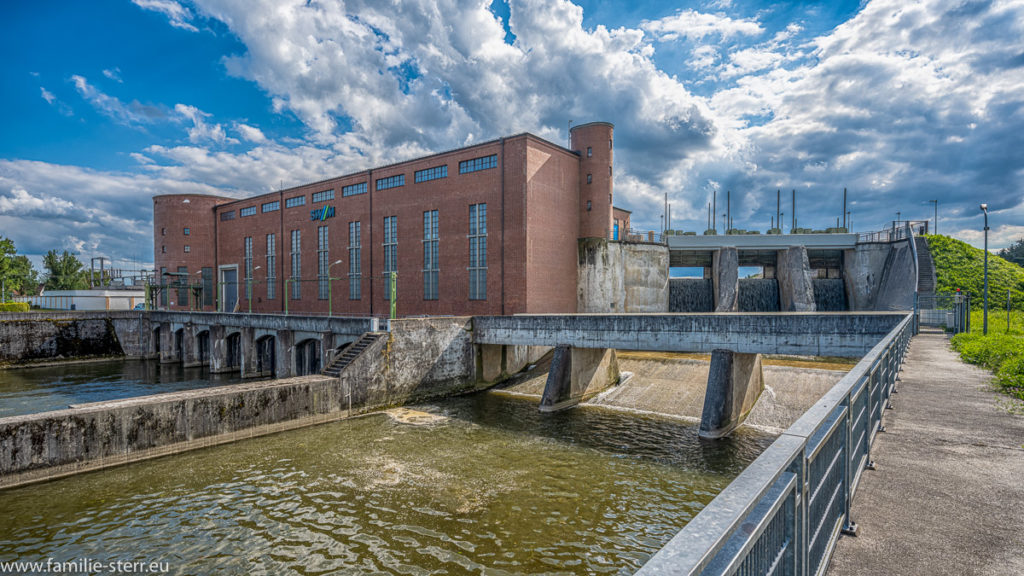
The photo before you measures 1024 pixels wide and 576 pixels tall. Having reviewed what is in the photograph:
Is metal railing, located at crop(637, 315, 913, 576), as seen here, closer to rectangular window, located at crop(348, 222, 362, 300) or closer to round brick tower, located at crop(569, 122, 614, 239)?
round brick tower, located at crop(569, 122, 614, 239)

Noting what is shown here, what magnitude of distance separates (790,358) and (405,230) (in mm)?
23594

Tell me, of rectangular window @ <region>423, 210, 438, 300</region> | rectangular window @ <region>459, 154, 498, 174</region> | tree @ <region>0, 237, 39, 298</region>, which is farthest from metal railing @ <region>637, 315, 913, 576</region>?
tree @ <region>0, 237, 39, 298</region>

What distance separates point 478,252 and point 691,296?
17.1m

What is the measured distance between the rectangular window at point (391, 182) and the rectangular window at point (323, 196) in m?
5.85

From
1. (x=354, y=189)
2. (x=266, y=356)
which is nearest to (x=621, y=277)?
(x=354, y=189)

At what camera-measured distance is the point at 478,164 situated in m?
29.9

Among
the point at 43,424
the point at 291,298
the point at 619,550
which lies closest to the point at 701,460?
the point at 619,550

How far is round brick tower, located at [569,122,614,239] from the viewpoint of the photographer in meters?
31.5

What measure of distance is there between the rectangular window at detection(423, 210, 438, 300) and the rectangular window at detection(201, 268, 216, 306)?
96.2ft

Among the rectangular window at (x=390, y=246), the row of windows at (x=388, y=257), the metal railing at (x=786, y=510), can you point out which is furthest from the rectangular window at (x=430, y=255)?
the metal railing at (x=786, y=510)

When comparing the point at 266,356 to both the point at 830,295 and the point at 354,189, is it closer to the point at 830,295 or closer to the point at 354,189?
the point at 354,189

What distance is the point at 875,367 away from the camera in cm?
521

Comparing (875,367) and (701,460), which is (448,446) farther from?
(875,367)

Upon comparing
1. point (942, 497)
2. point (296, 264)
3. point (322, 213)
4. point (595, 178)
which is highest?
point (595, 178)
